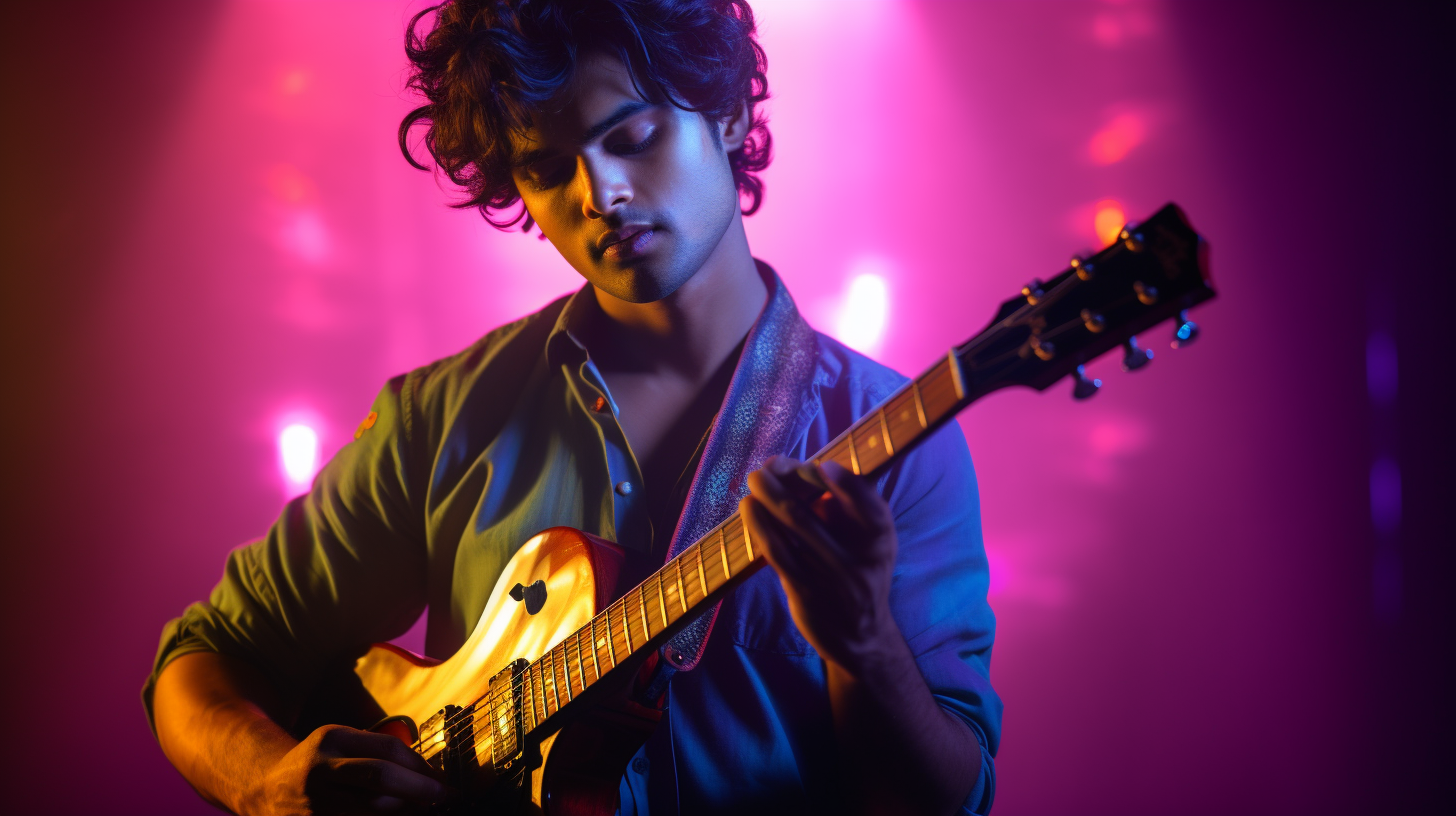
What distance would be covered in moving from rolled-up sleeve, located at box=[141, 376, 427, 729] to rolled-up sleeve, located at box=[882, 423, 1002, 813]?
884 millimetres

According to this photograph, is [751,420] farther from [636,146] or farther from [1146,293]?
[1146,293]

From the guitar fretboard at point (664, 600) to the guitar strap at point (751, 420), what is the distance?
13 cm

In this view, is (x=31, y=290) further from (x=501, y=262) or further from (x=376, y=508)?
(x=376, y=508)

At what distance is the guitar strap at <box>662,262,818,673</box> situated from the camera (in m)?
1.11

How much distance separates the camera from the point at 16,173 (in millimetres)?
2111

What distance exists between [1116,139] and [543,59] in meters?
1.38

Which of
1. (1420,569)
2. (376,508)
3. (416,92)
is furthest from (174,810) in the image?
(1420,569)

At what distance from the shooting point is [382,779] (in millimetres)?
951

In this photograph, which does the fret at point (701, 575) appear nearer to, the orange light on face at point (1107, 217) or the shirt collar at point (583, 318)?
the shirt collar at point (583, 318)

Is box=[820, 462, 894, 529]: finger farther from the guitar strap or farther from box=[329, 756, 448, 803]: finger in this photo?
box=[329, 756, 448, 803]: finger

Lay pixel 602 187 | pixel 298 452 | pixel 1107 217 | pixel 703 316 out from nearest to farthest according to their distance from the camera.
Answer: pixel 602 187
pixel 703 316
pixel 1107 217
pixel 298 452

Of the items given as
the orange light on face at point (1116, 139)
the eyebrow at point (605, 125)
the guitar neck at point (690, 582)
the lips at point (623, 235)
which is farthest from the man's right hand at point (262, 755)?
the orange light on face at point (1116, 139)

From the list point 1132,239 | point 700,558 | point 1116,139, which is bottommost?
point 700,558

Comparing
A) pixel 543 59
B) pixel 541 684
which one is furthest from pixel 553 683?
pixel 543 59
